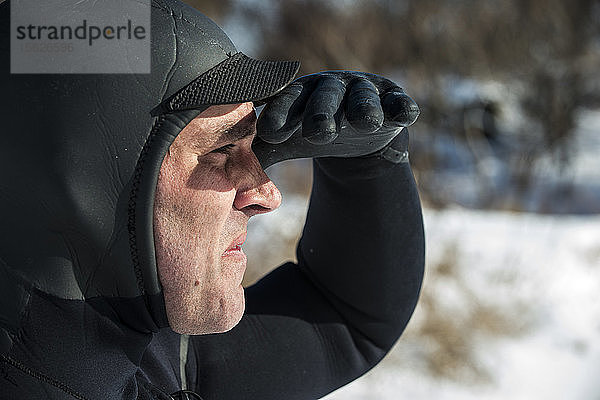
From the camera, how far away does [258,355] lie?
1.33 meters

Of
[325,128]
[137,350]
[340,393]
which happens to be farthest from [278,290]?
[340,393]

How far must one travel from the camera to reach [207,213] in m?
0.97

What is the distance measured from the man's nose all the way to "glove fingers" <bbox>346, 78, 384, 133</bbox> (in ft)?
0.54

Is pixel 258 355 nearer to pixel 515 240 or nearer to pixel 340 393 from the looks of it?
pixel 340 393

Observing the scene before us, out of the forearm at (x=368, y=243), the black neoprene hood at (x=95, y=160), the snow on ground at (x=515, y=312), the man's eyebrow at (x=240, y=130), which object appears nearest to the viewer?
the black neoprene hood at (x=95, y=160)

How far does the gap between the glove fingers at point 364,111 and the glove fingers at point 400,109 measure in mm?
19

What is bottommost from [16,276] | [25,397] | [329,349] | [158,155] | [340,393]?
[340,393]

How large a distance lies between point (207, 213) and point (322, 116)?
7.9 inches

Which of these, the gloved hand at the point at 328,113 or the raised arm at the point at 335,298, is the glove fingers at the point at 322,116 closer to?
the gloved hand at the point at 328,113

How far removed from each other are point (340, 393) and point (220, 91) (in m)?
3.00

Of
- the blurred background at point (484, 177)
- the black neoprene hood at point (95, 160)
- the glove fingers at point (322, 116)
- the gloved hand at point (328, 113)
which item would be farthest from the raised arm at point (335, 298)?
the blurred background at point (484, 177)

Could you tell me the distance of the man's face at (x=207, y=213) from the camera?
947mm

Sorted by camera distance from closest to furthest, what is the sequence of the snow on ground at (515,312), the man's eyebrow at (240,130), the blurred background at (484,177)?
the man's eyebrow at (240,130) < the snow on ground at (515,312) < the blurred background at (484,177)

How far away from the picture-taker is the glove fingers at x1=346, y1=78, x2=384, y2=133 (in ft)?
3.11
